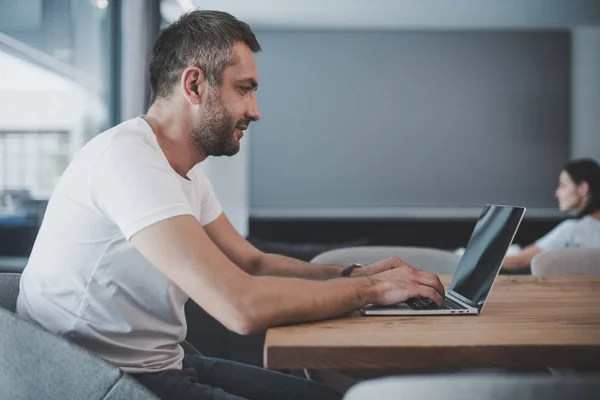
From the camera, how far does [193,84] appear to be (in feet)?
4.88

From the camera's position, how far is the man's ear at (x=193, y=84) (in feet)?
4.84

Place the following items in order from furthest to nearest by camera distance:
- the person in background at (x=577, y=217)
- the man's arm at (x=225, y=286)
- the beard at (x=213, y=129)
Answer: the person in background at (x=577, y=217), the beard at (x=213, y=129), the man's arm at (x=225, y=286)

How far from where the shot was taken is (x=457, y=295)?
5.03ft

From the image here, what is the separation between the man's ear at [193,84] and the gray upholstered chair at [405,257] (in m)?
0.95

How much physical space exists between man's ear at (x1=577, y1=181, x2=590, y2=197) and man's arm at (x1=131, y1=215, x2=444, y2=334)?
3214 millimetres

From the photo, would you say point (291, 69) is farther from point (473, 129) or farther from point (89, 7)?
point (89, 7)

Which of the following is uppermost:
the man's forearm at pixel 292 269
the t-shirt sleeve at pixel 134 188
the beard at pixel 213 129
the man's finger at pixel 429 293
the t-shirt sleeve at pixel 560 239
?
the beard at pixel 213 129

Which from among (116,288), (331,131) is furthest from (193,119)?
(331,131)

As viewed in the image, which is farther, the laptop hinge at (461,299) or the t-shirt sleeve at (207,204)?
the t-shirt sleeve at (207,204)

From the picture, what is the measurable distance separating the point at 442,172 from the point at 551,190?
121cm

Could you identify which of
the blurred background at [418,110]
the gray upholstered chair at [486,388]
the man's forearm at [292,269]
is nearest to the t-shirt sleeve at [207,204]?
the man's forearm at [292,269]

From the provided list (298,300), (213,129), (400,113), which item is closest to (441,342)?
(298,300)

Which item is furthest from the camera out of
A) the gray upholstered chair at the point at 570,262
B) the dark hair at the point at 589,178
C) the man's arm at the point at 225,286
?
the dark hair at the point at 589,178

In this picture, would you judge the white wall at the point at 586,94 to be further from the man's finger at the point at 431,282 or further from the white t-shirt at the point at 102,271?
the white t-shirt at the point at 102,271
